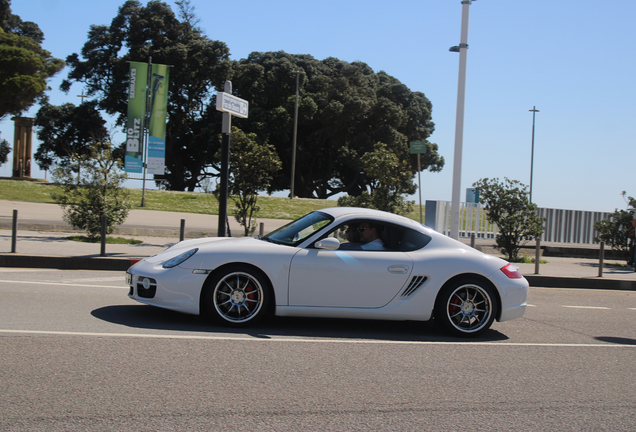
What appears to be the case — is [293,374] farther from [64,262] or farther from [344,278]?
[64,262]

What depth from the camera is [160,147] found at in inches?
1190

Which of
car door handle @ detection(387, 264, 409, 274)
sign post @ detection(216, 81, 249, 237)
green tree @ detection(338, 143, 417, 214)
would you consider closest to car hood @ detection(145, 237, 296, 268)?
car door handle @ detection(387, 264, 409, 274)

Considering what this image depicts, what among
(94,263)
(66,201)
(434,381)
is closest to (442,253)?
(434,381)

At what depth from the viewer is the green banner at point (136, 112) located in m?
29.6

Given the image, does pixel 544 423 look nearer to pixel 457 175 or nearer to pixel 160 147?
pixel 457 175

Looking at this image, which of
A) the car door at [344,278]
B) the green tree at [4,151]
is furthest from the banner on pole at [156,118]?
the green tree at [4,151]

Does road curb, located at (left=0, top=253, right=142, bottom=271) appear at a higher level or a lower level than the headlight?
lower

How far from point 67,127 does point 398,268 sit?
4685cm

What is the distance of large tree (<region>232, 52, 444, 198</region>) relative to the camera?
154 ft

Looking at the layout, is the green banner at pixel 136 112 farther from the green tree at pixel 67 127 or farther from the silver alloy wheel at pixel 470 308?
the silver alloy wheel at pixel 470 308

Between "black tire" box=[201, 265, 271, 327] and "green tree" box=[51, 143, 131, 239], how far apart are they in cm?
962

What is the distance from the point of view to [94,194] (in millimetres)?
14352

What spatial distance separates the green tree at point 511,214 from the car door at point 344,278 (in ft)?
35.4

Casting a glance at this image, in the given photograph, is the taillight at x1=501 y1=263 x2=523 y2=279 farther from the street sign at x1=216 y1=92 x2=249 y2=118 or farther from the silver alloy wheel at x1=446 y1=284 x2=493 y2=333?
the street sign at x1=216 y1=92 x2=249 y2=118
